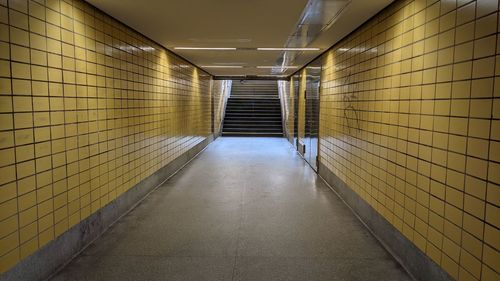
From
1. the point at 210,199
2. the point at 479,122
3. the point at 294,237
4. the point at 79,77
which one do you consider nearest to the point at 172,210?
the point at 210,199

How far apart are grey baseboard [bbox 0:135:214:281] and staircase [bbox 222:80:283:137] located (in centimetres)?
960

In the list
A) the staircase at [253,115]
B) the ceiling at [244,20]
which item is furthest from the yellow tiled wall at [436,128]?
the staircase at [253,115]

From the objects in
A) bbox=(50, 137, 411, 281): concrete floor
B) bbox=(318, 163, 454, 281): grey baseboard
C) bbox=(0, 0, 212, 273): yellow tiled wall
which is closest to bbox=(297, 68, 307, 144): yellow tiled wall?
bbox=(50, 137, 411, 281): concrete floor

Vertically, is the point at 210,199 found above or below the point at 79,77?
below

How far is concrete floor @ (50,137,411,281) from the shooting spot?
293 centimetres

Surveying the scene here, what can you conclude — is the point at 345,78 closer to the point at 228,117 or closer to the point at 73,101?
the point at 73,101

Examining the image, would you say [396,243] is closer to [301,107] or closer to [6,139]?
[6,139]

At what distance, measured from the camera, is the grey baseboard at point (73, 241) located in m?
2.56

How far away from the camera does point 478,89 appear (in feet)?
6.90

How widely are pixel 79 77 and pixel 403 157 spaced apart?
2.96 m

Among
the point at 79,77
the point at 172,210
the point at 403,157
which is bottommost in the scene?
the point at 172,210

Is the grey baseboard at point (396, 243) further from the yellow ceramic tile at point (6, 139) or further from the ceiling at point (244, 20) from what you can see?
the yellow ceramic tile at point (6, 139)

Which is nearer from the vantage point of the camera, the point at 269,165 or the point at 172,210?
the point at 172,210

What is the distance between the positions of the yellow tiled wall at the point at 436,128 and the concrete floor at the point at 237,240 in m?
0.49
